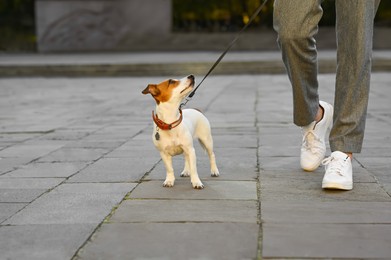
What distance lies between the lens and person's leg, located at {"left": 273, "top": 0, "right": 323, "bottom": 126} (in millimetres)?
3303

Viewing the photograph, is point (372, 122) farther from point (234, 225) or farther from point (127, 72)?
point (127, 72)

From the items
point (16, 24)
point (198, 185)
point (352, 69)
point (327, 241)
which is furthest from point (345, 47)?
point (16, 24)

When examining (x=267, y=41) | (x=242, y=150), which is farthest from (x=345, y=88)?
(x=267, y=41)

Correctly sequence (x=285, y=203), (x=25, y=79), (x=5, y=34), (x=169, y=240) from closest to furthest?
(x=169, y=240) < (x=285, y=203) < (x=25, y=79) < (x=5, y=34)

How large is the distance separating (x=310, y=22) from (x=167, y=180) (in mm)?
1060

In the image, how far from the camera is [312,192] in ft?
10.4

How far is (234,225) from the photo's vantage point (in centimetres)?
257

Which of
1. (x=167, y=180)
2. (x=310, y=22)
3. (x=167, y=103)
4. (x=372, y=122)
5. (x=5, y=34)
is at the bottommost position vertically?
(x=5, y=34)

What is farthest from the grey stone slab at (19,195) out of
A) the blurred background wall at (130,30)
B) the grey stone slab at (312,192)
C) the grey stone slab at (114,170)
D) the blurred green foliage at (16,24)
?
the blurred green foliage at (16,24)

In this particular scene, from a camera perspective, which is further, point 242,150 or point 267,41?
Answer: point 267,41

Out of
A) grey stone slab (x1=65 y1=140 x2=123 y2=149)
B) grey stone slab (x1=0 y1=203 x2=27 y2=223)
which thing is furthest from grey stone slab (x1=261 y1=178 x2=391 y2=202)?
grey stone slab (x1=65 y1=140 x2=123 y2=149)

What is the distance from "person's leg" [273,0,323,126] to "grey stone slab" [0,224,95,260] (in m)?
1.41

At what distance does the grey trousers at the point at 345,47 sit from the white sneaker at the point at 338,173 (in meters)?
0.06

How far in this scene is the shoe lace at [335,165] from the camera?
321 centimetres
